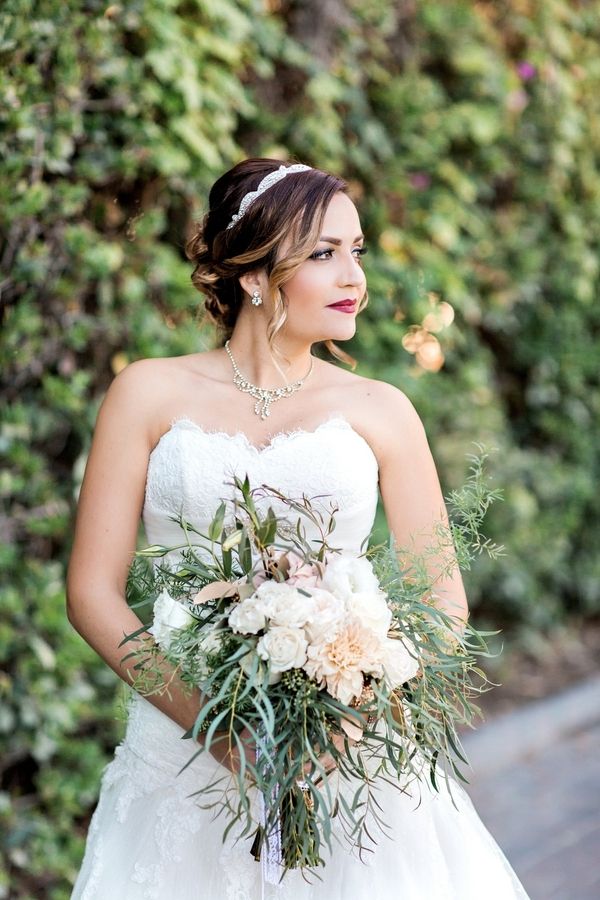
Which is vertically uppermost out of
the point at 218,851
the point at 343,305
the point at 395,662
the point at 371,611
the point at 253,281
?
the point at 253,281

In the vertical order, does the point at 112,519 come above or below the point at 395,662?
above

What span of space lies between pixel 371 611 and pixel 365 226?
138 inches

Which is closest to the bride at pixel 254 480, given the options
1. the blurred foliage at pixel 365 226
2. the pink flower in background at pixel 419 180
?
the blurred foliage at pixel 365 226

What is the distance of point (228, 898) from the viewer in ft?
7.36

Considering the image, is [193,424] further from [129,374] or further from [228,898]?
[228,898]

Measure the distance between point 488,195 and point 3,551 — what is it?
12.0ft

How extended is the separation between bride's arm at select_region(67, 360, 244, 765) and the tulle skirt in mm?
246

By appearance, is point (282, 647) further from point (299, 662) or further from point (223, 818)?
point (223, 818)

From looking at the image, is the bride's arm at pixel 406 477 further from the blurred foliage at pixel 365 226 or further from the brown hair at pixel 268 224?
the blurred foliage at pixel 365 226

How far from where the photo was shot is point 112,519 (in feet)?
8.04

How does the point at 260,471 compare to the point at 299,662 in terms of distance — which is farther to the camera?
the point at 260,471

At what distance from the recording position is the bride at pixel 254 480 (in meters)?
2.31

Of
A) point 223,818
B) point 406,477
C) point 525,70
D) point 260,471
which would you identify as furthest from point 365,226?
point 223,818

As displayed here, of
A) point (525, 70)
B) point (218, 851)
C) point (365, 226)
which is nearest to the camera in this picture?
point (218, 851)
